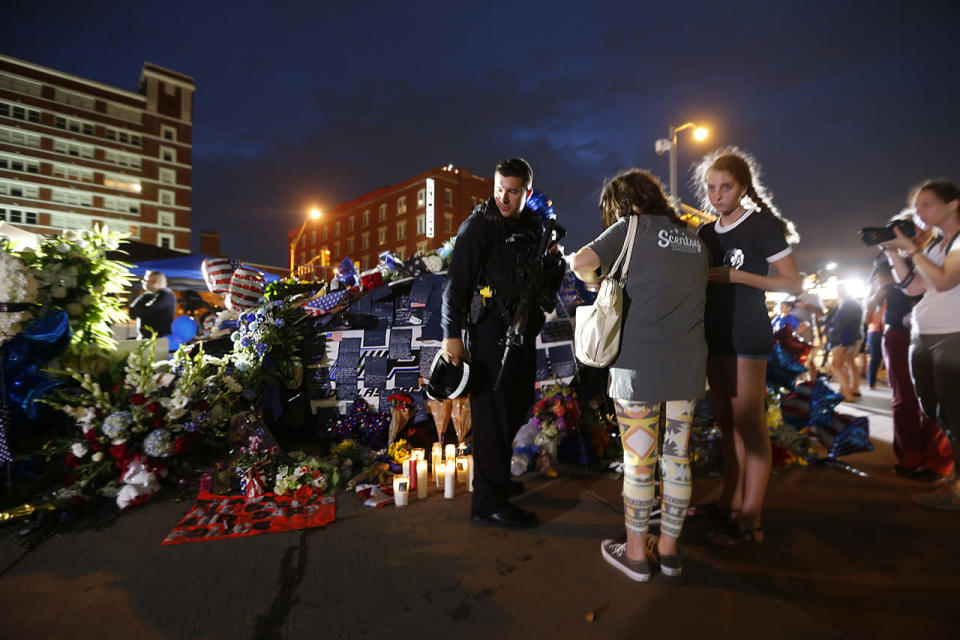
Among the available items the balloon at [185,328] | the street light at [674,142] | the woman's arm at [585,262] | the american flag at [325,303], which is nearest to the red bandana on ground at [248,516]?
the american flag at [325,303]

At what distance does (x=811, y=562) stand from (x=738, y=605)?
661mm

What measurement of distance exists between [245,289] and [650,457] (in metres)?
4.30

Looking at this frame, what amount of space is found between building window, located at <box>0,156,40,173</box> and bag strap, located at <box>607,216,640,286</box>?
5872 centimetres

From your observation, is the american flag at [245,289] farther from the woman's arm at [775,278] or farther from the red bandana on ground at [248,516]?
the woman's arm at [775,278]

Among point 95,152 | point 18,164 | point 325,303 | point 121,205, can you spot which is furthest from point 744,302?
point 18,164

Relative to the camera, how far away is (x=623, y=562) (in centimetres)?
217

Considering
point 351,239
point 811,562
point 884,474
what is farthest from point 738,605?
point 351,239

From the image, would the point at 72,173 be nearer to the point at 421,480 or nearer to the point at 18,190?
the point at 18,190

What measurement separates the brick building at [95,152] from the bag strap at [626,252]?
175 ft

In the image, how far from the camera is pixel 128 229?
44.5 metres

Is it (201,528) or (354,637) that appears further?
(201,528)

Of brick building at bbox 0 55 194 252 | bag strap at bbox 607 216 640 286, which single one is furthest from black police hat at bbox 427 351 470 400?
brick building at bbox 0 55 194 252

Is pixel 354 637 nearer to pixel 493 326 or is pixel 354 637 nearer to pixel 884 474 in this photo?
pixel 493 326

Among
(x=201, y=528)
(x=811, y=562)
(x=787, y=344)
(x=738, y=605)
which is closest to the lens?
(x=738, y=605)
